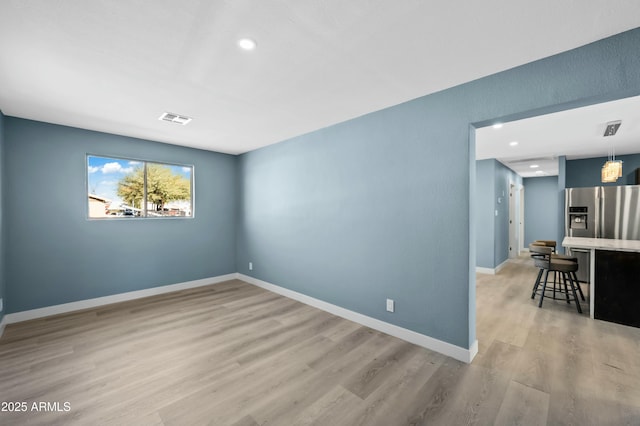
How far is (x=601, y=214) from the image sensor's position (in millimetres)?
5246

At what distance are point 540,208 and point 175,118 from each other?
36.0ft

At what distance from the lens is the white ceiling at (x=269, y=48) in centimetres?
158

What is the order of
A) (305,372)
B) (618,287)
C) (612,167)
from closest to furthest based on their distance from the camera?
(305,372) → (618,287) → (612,167)

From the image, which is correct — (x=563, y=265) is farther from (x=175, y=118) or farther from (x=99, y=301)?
(x=99, y=301)

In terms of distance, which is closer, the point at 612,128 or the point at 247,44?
the point at 247,44

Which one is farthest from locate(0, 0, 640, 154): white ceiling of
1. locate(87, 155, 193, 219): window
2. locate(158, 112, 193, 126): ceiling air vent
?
locate(87, 155, 193, 219): window

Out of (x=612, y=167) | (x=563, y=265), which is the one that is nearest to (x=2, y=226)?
(x=563, y=265)

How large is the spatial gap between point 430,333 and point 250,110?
320 centimetres

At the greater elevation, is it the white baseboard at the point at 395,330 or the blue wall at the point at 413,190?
the blue wall at the point at 413,190

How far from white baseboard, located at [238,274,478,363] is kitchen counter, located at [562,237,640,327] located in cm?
219

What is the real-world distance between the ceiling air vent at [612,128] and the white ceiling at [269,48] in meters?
2.76

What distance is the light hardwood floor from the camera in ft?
6.19

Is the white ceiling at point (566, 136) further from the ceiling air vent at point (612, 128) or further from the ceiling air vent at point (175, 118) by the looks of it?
the ceiling air vent at point (175, 118)

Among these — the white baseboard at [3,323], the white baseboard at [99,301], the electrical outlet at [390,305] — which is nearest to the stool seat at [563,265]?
the electrical outlet at [390,305]
